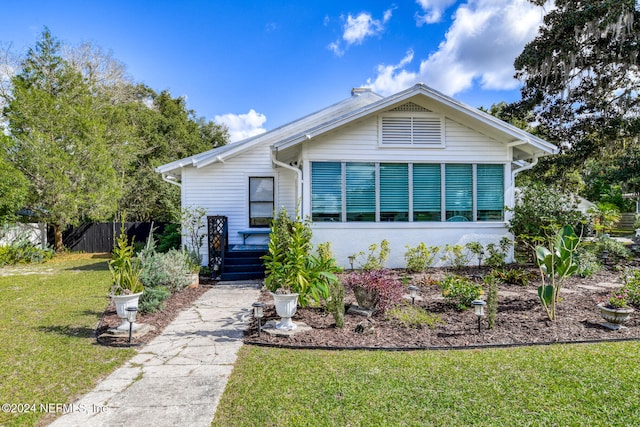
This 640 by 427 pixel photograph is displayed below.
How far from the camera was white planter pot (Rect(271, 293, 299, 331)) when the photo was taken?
15.4ft

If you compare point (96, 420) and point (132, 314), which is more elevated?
point (132, 314)

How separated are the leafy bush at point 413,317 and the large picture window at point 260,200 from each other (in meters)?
6.59

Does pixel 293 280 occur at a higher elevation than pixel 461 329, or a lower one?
higher

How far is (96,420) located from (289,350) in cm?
202

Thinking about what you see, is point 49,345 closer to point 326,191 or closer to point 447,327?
point 447,327

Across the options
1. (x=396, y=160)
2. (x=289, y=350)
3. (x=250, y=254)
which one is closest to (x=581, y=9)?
(x=396, y=160)

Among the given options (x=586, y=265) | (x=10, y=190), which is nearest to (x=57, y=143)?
(x=10, y=190)

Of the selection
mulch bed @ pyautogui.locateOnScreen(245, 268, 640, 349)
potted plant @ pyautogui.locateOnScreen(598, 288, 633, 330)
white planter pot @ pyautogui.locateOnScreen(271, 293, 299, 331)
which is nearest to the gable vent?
mulch bed @ pyautogui.locateOnScreen(245, 268, 640, 349)

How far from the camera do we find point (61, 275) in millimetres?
9727

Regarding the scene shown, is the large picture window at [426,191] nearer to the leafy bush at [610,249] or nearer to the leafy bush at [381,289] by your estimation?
the leafy bush at [381,289]

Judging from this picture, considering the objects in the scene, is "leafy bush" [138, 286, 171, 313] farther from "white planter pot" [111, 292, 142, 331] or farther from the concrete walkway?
"white planter pot" [111, 292, 142, 331]

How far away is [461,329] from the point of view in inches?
187

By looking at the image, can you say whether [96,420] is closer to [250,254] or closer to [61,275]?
[250,254]

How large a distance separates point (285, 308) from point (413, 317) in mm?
1927
